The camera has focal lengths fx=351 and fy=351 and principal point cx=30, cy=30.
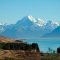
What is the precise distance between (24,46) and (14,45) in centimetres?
73

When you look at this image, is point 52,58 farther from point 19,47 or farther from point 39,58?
point 19,47

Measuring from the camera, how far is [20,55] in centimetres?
1623

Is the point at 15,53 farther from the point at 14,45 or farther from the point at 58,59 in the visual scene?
the point at 14,45

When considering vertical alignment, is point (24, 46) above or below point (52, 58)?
above

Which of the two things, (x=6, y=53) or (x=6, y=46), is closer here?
(x=6, y=53)

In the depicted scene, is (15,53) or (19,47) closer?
(15,53)

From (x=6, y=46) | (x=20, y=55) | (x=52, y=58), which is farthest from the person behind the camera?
(x=6, y=46)

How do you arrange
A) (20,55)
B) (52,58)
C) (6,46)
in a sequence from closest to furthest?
(52,58), (20,55), (6,46)

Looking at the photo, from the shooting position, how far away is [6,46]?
21.9 meters

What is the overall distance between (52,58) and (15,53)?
2710 mm

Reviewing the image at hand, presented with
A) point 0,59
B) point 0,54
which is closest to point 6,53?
point 0,54

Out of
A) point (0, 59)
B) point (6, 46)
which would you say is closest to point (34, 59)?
point (0, 59)

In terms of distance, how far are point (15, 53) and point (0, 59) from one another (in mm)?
2162

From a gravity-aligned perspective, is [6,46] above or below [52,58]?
above
